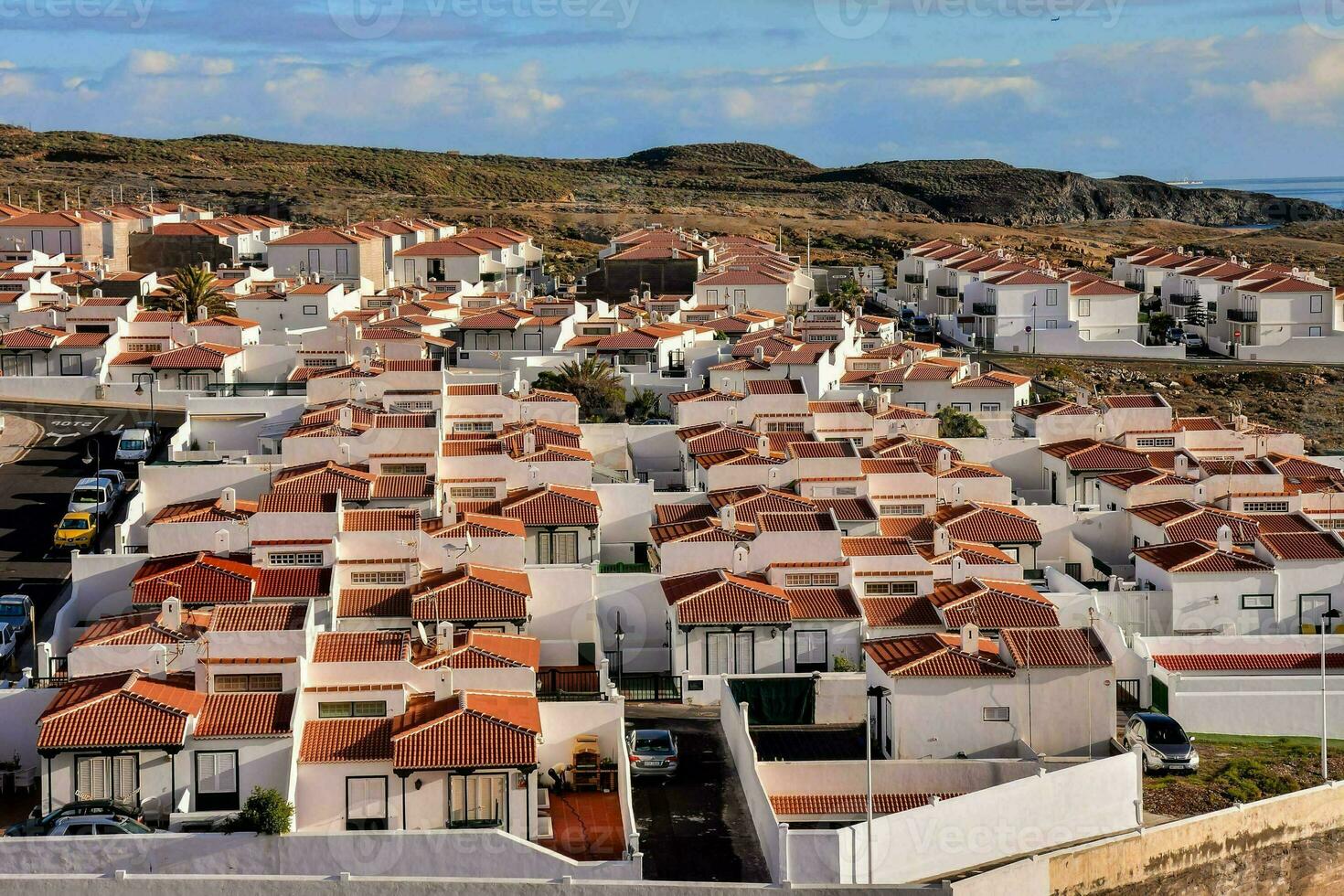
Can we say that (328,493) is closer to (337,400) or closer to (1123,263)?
(337,400)

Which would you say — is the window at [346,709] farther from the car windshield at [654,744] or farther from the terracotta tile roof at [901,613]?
the terracotta tile roof at [901,613]

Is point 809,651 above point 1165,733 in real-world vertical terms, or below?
above

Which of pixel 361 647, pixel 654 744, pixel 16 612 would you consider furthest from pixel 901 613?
pixel 16 612

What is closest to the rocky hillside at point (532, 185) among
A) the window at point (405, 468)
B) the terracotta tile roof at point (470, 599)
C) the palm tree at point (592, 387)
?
the palm tree at point (592, 387)

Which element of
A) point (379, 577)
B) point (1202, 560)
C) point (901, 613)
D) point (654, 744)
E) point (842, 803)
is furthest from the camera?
point (1202, 560)

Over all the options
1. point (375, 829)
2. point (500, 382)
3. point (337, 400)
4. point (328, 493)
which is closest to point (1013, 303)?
point (500, 382)

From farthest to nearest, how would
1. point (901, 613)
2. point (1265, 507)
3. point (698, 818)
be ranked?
point (1265, 507)
point (901, 613)
point (698, 818)

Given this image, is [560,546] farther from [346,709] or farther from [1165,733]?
[1165,733]
